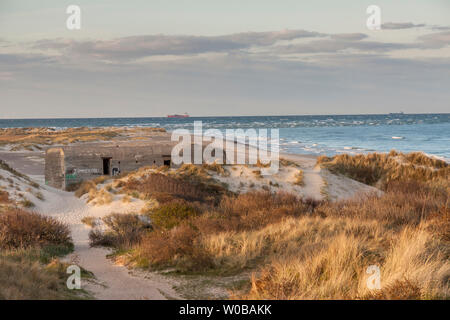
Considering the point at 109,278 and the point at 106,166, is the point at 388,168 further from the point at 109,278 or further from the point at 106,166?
the point at 109,278

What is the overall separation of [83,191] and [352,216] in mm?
13630

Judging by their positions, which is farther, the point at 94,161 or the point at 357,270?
the point at 94,161

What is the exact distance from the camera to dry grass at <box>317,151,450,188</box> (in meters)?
25.0

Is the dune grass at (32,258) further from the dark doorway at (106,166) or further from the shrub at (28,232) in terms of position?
the dark doorway at (106,166)

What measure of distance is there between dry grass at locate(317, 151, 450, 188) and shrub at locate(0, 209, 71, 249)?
17252 millimetres

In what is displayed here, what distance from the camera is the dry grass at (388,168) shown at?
25.0m

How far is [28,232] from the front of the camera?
1144 centimetres

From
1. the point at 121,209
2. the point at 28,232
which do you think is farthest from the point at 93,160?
the point at 28,232

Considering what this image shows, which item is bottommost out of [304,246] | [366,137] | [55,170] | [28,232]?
[366,137]

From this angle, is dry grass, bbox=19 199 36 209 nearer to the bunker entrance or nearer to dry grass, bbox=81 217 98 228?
dry grass, bbox=81 217 98 228

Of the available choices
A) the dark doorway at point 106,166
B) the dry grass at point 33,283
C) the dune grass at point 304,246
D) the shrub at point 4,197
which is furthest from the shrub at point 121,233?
the dark doorway at point 106,166

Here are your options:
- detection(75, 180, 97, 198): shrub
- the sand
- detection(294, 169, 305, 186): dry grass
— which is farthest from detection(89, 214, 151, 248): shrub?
detection(294, 169, 305, 186): dry grass

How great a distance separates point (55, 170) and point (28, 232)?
13.7 meters
